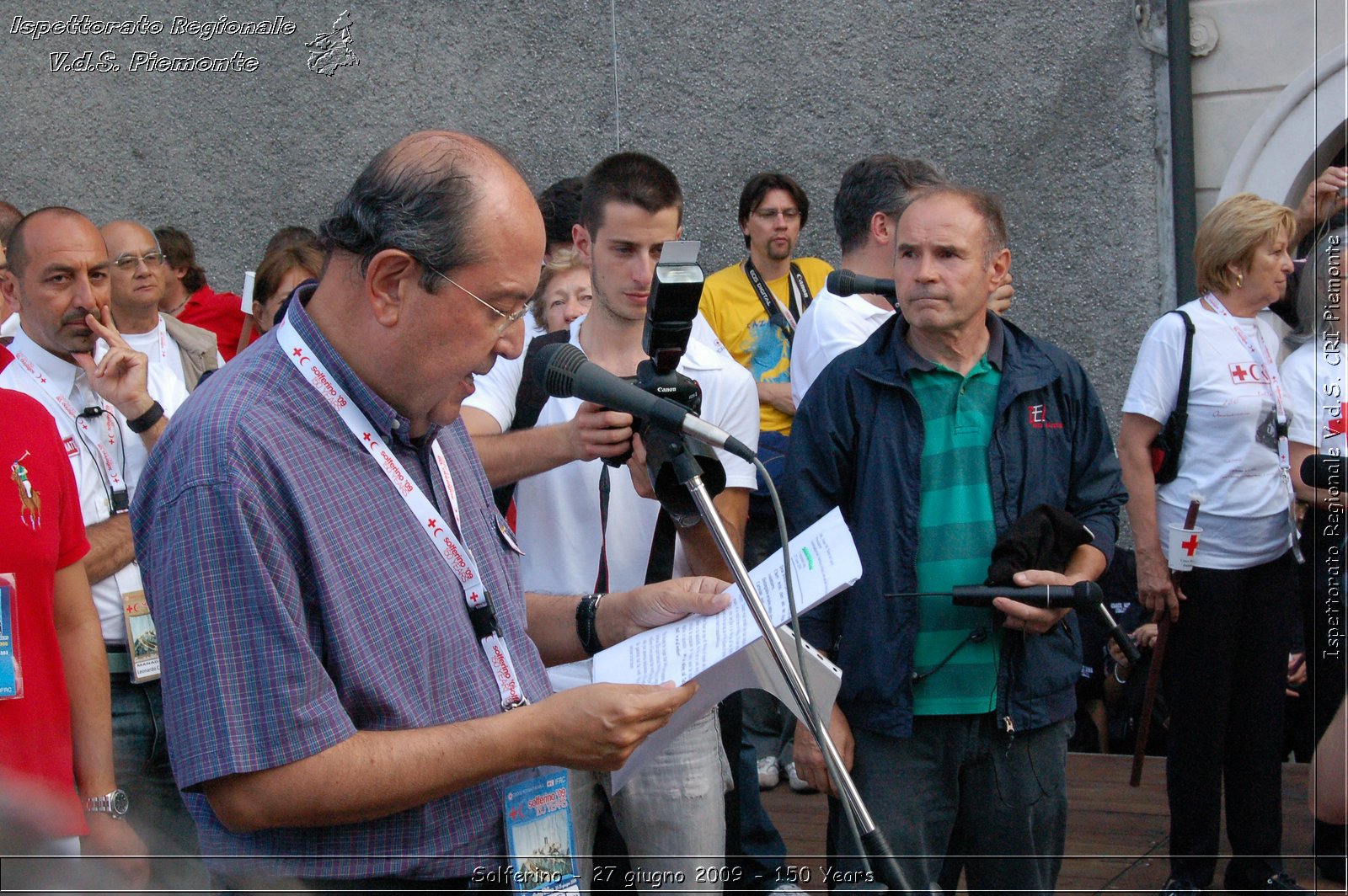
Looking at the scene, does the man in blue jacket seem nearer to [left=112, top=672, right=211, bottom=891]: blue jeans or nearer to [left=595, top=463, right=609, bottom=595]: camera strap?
[left=595, top=463, right=609, bottom=595]: camera strap

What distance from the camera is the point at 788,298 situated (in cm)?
579

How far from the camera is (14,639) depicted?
2648 millimetres

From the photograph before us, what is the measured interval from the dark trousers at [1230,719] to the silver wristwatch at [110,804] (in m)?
3.18

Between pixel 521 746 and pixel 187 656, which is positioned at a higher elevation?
pixel 187 656

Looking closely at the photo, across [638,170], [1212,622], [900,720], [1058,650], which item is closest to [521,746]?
[900,720]

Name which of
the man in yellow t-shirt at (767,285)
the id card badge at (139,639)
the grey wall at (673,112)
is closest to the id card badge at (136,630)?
the id card badge at (139,639)

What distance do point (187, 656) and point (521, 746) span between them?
455mm

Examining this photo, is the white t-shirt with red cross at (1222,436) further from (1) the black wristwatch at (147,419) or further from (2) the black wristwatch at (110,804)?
(2) the black wristwatch at (110,804)

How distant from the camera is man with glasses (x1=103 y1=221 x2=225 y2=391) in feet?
15.1

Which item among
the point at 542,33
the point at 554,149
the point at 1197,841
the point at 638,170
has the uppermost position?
the point at 542,33

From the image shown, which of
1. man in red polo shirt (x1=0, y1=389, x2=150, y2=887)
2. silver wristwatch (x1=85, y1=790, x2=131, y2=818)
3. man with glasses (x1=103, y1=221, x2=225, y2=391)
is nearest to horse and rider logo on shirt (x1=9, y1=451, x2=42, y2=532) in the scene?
man in red polo shirt (x1=0, y1=389, x2=150, y2=887)

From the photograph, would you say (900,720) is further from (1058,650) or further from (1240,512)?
(1240,512)

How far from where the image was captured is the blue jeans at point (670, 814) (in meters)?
2.83

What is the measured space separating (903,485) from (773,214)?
10.5 ft
